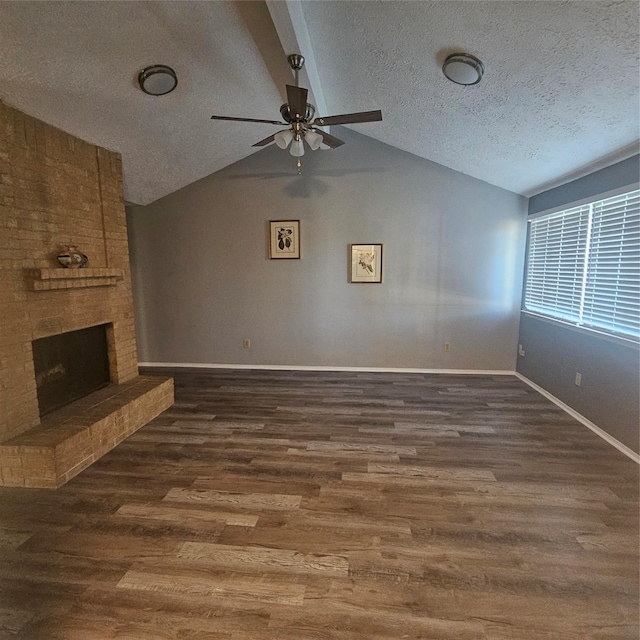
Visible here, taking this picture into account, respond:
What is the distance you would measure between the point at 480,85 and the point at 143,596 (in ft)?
12.1

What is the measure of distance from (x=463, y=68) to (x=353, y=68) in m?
0.92

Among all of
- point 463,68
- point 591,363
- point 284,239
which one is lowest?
point 591,363

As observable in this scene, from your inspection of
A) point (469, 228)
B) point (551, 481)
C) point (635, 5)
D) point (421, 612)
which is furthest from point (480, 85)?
point (421, 612)

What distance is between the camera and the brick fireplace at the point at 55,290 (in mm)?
2402

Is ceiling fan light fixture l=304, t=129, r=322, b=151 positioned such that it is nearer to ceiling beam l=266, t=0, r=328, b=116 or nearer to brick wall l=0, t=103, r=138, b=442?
ceiling beam l=266, t=0, r=328, b=116

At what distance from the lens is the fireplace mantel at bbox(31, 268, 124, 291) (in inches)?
101

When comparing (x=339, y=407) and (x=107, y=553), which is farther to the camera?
(x=339, y=407)

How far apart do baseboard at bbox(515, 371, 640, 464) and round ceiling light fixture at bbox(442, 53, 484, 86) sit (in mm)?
3001

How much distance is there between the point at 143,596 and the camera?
1570 mm

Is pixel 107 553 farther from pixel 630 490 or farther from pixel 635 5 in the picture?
pixel 635 5

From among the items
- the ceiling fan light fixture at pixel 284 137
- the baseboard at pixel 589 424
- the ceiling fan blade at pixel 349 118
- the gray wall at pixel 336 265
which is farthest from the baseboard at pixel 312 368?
the ceiling fan blade at pixel 349 118

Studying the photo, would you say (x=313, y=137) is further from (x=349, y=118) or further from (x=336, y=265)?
(x=336, y=265)

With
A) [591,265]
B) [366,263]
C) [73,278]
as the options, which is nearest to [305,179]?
[366,263]

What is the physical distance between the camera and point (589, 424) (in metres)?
3.18
